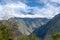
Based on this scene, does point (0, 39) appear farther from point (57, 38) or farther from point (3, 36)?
point (57, 38)

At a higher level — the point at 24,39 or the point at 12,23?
the point at 12,23

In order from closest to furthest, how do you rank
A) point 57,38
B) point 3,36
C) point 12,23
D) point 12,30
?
point 57,38 < point 3,36 < point 12,30 < point 12,23

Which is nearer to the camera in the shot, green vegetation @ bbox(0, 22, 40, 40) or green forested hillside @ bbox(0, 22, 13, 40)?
green vegetation @ bbox(0, 22, 40, 40)

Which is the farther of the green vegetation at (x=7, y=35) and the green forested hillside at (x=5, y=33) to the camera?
the green forested hillside at (x=5, y=33)

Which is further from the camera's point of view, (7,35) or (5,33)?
(7,35)

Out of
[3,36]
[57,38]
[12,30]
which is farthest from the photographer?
[12,30]

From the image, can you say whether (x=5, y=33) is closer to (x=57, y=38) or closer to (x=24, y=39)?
(x=24, y=39)

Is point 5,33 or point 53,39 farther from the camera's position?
point 5,33

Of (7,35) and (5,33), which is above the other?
(5,33)

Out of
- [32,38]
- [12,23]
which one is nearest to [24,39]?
[32,38]

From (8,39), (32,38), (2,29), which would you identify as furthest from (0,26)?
(32,38)
